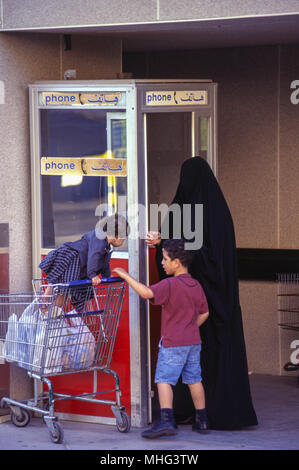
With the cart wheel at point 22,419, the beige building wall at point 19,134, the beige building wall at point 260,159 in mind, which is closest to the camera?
the cart wheel at point 22,419

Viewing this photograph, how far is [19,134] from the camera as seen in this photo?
7387 mm

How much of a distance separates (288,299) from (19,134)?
3270 mm

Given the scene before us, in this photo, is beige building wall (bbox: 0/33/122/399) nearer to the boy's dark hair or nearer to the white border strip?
the white border strip

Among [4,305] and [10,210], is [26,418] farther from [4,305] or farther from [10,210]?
[10,210]

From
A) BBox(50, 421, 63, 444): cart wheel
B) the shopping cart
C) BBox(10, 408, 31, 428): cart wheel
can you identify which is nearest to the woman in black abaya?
the shopping cart

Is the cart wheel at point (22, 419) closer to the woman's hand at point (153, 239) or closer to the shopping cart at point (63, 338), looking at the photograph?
the shopping cart at point (63, 338)

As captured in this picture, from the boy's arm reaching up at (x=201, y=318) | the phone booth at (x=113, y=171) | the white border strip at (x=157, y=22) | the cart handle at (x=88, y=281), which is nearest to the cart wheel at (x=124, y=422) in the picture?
the phone booth at (x=113, y=171)

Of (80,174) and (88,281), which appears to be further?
(80,174)

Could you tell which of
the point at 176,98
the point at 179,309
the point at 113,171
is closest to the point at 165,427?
A: the point at 179,309

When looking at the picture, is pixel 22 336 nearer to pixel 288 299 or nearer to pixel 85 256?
pixel 85 256

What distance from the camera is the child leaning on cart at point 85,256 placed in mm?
6773

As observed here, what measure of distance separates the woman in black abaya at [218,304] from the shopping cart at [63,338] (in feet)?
1.84

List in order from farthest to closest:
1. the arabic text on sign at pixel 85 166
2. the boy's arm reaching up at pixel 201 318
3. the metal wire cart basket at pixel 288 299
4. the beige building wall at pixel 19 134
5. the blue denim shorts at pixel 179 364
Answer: the metal wire cart basket at pixel 288 299, the beige building wall at pixel 19 134, the arabic text on sign at pixel 85 166, the boy's arm reaching up at pixel 201 318, the blue denim shorts at pixel 179 364

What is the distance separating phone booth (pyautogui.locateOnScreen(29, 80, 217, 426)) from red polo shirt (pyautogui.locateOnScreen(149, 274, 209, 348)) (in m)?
0.50
